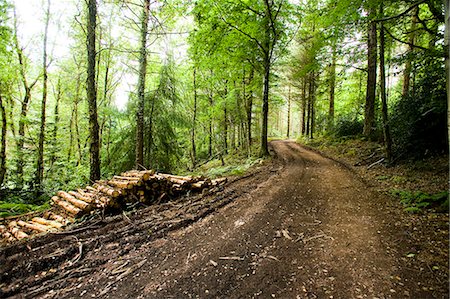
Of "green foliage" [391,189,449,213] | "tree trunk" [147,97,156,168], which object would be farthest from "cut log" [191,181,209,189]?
"green foliage" [391,189,449,213]

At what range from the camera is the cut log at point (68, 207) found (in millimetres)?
4898

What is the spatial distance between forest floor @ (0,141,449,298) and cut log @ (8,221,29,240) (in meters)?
0.81

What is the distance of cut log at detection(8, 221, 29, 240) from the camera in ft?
13.9

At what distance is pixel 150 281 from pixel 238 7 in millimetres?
11636

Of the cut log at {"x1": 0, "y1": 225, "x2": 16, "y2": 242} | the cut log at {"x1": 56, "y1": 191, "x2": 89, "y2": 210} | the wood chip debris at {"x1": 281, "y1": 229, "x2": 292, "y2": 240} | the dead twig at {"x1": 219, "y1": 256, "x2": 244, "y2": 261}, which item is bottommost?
the cut log at {"x1": 0, "y1": 225, "x2": 16, "y2": 242}

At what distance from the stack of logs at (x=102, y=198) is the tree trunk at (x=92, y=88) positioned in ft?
4.75

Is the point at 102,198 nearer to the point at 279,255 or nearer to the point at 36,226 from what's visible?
the point at 36,226

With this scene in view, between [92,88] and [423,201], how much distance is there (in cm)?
1006

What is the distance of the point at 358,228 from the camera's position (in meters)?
4.01

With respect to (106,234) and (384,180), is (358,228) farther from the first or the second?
(106,234)

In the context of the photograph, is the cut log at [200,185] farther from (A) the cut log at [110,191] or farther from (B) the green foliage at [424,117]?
(B) the green foliage at [424,117]

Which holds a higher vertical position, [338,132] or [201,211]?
[338,132]

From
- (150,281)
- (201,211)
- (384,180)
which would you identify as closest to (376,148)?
(384,180)

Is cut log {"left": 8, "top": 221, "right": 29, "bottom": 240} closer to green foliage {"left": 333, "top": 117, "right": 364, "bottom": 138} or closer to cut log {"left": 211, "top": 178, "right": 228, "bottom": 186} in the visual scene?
cut log {"left": 211, "top": 178, "right": 228, "bottom": 186}
